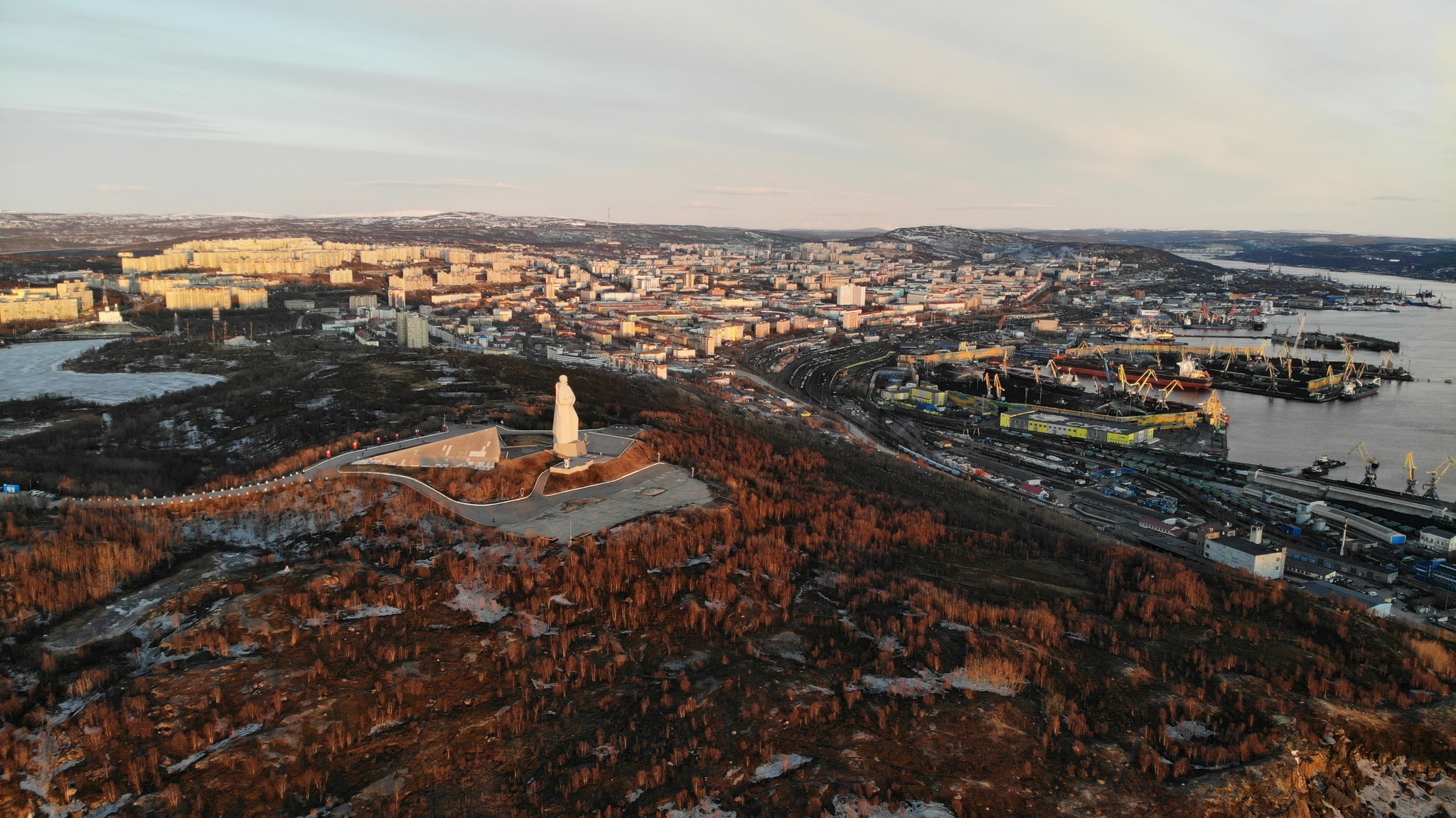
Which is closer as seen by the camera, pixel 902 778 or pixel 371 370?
pixel 902 778

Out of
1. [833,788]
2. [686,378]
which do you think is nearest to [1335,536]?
[833,788]

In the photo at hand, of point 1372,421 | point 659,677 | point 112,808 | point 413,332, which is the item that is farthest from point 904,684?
point 1372,421

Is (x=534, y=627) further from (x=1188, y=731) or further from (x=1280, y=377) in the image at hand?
(x=1280, y=377)

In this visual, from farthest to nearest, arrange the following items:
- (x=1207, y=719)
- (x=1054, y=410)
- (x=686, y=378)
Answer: (x=686, y=378), (x=1054, y=410), (x=1207, y=719)

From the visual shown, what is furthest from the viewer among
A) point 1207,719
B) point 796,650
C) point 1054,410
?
point 1054,410

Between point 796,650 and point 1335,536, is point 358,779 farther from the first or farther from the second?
point 1335,536

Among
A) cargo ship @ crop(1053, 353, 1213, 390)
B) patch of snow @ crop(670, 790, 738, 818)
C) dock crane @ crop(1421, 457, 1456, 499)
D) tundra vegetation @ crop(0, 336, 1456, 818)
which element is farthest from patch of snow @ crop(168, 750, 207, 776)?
cargo ship @ crop(1053, 353, 1213, 390)
